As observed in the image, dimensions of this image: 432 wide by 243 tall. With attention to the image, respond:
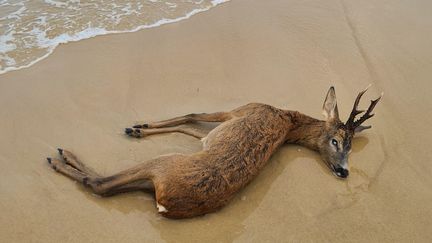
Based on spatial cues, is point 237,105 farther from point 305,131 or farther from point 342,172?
point 342,172

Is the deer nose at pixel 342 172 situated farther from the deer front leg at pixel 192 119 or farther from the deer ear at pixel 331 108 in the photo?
the deer front leg at pixel 192 119

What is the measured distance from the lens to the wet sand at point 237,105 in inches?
148

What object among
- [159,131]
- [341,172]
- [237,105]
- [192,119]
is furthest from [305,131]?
[159,131]

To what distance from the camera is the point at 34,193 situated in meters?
3.85

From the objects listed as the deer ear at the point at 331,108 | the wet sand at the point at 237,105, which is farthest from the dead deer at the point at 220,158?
the wet sand at the point at 237,105

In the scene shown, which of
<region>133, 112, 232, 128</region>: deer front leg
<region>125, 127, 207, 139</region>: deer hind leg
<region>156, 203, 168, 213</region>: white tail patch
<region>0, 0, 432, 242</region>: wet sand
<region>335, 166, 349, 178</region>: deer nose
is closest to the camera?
<region>156, 203, 168, 213</region>: white tail patch

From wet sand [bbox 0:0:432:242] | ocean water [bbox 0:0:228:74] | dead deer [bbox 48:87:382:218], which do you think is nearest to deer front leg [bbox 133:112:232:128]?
dead deer [bbox 48:87:382:218]

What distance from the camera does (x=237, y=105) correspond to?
5336 mm

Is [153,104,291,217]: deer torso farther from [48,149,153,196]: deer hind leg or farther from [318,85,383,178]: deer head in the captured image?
[318,85,383,178]: deer head

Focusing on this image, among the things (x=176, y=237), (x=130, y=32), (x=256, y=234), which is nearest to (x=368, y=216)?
(x=256, y=234)

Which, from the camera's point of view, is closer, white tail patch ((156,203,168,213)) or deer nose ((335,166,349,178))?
white tail patch ((156,203,168,213))

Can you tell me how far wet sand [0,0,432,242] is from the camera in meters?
3.76

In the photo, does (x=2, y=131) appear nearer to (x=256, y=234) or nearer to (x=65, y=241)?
(x=65, y=241)

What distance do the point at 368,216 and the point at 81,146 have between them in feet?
9.25
